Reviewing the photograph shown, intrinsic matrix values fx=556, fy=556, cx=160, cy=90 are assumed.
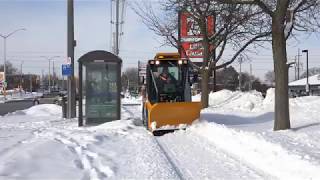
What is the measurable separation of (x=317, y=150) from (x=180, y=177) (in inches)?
164

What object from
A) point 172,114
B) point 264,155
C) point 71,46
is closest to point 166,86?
point 172,114

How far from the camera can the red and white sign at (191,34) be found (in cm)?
3616

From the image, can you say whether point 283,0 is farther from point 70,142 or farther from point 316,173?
point 316,173

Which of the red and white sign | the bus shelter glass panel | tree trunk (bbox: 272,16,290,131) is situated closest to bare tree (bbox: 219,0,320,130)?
tree trunk (bbox: 272,16,290,131)

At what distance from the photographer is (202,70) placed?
1417 inches

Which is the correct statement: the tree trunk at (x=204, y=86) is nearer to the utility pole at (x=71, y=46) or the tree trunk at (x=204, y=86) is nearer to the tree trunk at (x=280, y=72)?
the utility pole at (x=71, y=46)

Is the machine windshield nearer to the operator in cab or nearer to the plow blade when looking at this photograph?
the operator in cab

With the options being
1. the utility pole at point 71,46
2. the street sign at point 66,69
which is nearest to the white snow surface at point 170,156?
the street sign at point 66,69

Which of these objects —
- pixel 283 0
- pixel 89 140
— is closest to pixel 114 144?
pixel 89 140

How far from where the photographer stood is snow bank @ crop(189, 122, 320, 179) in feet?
33.3

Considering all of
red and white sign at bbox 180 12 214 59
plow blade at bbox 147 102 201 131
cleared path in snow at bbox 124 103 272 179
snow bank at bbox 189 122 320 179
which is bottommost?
cleared path in snow at bbox 124 103 272 179

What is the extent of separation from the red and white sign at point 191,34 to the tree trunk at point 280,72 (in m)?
15.6

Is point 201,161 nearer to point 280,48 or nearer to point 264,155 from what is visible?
point 264,155

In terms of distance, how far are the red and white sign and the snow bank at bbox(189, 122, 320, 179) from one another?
62.7 ft
